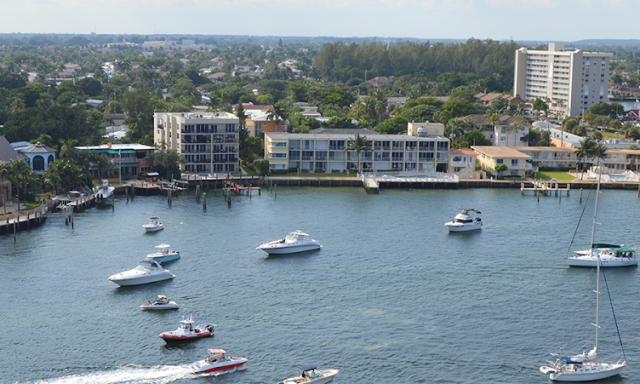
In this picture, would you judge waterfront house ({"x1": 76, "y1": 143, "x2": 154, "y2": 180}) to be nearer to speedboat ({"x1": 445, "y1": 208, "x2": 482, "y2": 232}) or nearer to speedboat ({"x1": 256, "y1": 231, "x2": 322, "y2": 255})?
speedboat ({"x1": 256, "y1": 231, "x2": 322, "y2": 255})

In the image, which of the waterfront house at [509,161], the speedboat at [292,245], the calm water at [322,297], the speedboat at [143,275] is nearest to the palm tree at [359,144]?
the waterfront house at [509,161]

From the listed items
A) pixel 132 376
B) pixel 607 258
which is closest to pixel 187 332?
pixel 132 376

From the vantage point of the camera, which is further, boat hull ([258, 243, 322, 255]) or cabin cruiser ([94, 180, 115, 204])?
cabin cruiser ([94, 180, 115, 204])

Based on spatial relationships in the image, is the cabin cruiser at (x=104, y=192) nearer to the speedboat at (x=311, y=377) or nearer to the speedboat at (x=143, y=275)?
the speedboat at (x=143, y=275)

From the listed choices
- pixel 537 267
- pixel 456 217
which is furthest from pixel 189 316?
pixel 456 217

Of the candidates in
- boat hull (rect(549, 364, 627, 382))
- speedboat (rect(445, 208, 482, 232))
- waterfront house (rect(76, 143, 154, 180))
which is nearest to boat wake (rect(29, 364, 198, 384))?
boat hull (rect(549, 364, 627, 382))

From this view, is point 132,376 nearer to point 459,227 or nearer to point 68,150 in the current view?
point 459,227

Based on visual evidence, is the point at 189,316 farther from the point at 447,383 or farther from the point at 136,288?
the point at 447,383
